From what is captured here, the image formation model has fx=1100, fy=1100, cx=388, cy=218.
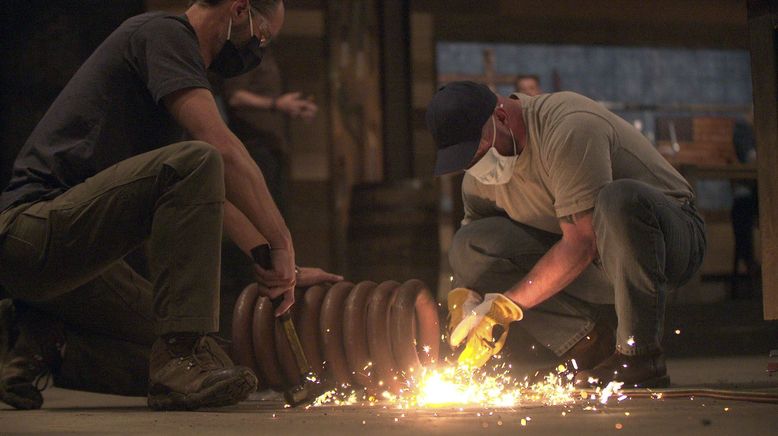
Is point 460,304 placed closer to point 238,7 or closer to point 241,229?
point 241,229

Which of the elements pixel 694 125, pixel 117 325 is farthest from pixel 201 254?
pixel 694 125

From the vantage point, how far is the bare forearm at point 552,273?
128 inches

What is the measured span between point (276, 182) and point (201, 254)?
263 cm

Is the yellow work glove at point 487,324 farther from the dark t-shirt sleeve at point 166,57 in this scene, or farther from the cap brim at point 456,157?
the dark t-shirt sleeve at point 166,57

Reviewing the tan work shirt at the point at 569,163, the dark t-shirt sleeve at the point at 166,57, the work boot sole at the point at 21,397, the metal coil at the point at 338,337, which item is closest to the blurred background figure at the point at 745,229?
the tan work shirt at the point at 569,163

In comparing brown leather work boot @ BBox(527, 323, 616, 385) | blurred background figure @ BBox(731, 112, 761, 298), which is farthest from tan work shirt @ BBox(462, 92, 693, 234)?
blurred background figure @ BBox(731, 112, 761, 298)

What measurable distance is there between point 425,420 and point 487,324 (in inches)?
42.0

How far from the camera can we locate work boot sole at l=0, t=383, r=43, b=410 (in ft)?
9.59

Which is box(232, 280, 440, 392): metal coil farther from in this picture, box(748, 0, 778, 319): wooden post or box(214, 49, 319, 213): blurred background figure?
box(214, 49, 319, 213): blurred background figure

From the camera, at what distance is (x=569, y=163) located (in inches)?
125

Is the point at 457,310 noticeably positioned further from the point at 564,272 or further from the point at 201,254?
the point at 201,254

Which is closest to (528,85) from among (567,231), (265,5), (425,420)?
(567,231)

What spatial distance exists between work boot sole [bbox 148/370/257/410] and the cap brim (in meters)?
0.92

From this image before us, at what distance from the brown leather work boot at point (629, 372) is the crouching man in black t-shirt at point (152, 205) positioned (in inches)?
36.0
